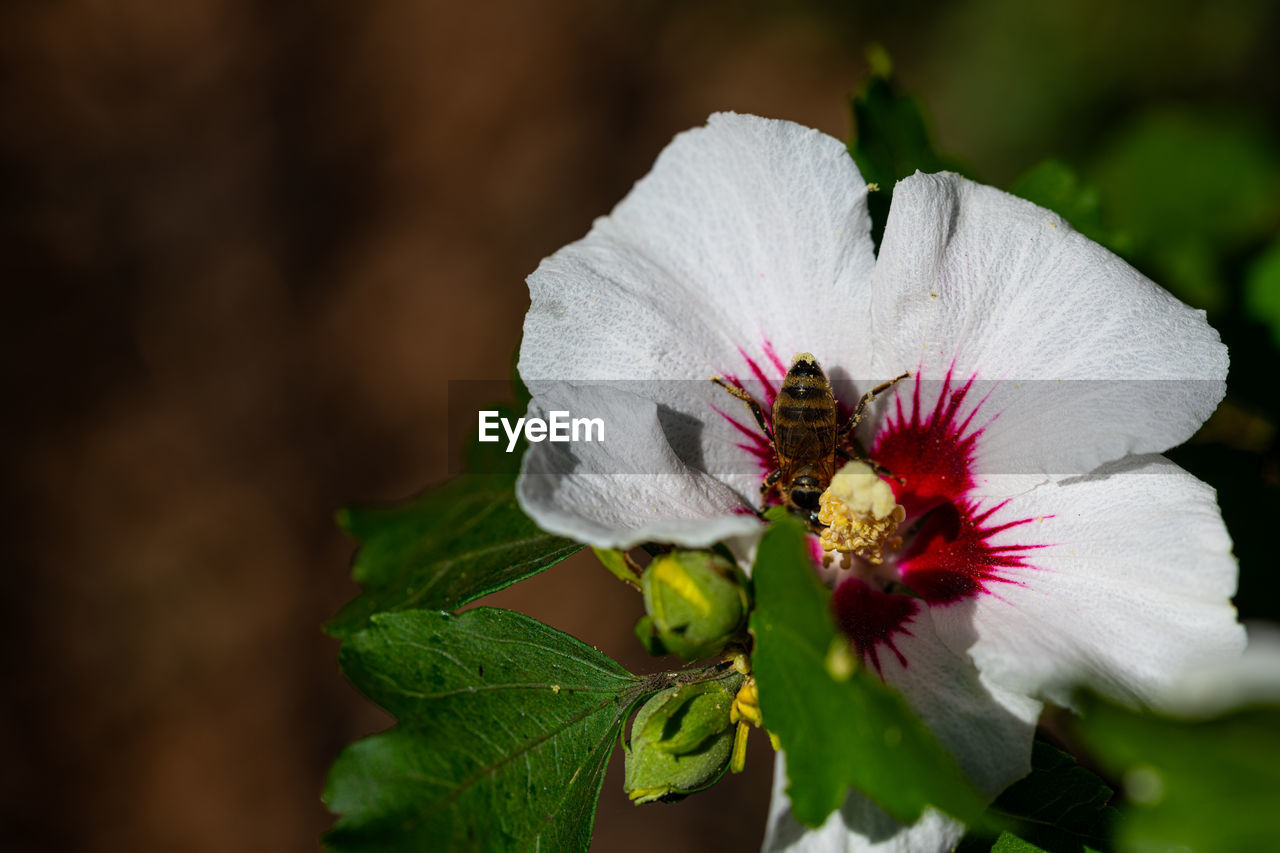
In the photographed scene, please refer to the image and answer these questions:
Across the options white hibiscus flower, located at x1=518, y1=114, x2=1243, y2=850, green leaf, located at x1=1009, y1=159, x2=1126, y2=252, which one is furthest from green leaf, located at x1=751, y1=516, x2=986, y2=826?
green leaf, located at x1=1009, y1=159, x2=1126, y2=252

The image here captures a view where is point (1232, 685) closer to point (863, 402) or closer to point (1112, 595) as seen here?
point (1112, 595)

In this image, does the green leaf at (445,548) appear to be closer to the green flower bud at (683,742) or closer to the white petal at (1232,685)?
the green flower bud at (683,742)

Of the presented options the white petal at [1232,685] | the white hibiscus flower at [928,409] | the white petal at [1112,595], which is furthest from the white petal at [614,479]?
the white petal at [1232,685]

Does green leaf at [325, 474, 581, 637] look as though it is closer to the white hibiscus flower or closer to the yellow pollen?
the white hibiscus flower

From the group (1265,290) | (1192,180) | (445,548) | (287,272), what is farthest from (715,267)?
(287,272)

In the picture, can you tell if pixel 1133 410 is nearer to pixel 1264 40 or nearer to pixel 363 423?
pixel 1264 40

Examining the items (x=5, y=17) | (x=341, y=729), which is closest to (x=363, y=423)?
(x=341, y=729)
